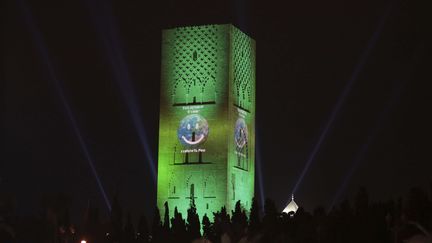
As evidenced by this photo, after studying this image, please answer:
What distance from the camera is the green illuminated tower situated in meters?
83.6

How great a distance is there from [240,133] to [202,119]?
2454 millimetres

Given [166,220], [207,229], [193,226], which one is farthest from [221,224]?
[166,220]

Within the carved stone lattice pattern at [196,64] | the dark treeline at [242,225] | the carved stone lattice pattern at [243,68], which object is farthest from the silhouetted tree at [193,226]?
the carved stone lattice pattern at [243,68]

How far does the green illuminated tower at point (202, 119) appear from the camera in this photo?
83625 millimetres

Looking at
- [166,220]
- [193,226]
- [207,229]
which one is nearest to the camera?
[207,229]

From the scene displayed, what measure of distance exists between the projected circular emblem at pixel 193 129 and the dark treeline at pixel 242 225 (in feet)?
12.5

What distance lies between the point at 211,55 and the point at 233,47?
115cm

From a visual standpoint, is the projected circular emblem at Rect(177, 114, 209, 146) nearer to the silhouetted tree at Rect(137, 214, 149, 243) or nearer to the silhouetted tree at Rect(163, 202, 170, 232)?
the silhouetted tree at Rect(163, 202, 170, 232)

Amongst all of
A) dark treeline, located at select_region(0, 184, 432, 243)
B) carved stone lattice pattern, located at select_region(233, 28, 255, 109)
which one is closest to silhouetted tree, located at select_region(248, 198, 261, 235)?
dark treeline, located at select_region(0, 184, 432, 243)

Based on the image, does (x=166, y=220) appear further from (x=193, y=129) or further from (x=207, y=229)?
(x=193, y=129)

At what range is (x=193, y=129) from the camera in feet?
276

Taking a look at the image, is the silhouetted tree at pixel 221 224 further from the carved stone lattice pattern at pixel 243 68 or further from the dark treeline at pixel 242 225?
the carved stone lattice pattern at pixel 243 68

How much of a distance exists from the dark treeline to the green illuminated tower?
1388mm

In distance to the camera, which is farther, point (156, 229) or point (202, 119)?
point (202, 119)
